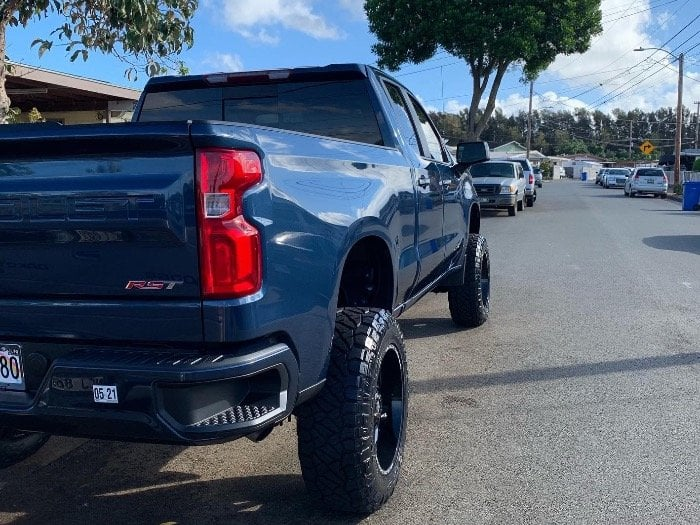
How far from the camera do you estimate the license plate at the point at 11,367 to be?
2793 mm

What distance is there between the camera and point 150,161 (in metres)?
2.59

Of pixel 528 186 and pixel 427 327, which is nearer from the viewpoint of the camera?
pixel 427 327

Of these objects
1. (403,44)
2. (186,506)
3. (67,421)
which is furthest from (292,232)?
(403,44)

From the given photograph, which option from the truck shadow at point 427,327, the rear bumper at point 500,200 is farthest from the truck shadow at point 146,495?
the rear bumper at point 500,200

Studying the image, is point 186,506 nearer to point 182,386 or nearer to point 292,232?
point 182,386

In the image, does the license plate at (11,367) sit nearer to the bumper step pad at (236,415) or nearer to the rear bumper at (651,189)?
the bumper step pad at (236,415)

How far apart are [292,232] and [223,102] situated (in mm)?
2473

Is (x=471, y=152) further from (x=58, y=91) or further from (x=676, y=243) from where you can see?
(x=58, y=91)

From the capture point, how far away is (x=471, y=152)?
6082mm

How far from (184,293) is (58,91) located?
13.4 metres

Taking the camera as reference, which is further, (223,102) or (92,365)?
(223,102)

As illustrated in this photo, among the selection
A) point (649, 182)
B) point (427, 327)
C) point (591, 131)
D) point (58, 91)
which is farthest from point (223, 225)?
point (591, 131)

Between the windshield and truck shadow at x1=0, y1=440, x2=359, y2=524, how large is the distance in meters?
19.4

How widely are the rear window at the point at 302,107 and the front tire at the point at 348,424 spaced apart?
64.7 inches
